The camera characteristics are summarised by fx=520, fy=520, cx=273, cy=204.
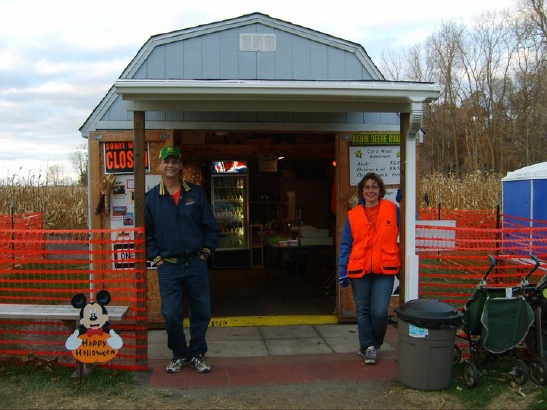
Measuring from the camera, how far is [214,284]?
30.2ft

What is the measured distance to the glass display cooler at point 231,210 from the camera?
1061 cm

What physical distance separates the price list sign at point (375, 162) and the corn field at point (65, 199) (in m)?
7.92

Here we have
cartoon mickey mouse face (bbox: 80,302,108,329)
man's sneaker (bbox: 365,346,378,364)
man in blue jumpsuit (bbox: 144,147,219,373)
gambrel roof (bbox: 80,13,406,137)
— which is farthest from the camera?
gambrel roof (bbox: 80,13,406,137)

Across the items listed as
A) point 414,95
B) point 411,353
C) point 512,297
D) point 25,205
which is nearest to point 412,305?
point 411,353

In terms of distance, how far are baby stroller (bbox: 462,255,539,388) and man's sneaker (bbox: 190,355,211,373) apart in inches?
90.7

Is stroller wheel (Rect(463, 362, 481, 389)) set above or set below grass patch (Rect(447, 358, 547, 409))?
above

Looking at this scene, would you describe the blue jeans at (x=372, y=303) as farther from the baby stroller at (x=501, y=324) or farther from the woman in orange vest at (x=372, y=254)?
the baby stroller at (x=501, y=324)

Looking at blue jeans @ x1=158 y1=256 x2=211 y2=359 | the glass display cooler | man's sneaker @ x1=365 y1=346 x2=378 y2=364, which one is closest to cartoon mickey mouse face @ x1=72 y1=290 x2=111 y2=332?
blue jeans @ x1=158 y1=256 x2=211 y2=359

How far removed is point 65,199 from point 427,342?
1441 cm

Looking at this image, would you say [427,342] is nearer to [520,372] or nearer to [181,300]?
[520,372]

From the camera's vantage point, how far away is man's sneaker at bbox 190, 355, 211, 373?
483 cm

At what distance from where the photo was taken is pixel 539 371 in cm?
445

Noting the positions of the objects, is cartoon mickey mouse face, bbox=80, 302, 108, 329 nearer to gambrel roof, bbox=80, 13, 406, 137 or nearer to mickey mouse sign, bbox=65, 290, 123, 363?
mickey mouse sign, bbox=65, 290, 123, 363

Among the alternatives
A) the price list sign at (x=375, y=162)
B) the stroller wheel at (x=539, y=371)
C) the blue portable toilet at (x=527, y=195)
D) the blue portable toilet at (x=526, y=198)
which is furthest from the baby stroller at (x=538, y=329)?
the blue portable toilet at (x=527, y=195)
